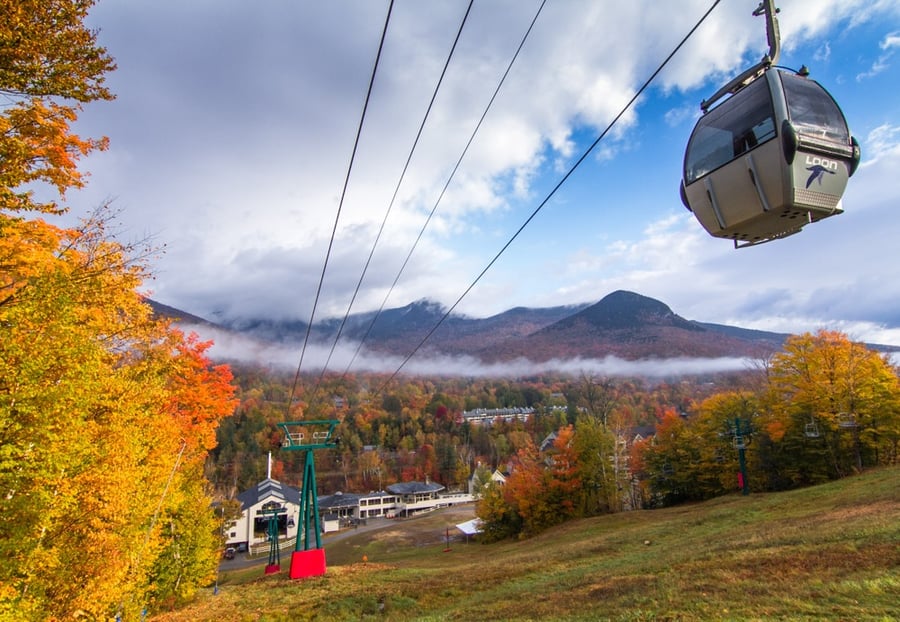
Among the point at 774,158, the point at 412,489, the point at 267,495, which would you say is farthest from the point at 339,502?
the point at 774,158

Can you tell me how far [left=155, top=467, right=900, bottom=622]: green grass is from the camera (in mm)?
7875

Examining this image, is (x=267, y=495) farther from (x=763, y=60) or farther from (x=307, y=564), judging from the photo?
(x=763, y=60)

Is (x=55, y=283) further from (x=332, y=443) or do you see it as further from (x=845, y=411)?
(x=845, y=411)

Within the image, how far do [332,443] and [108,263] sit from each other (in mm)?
17123

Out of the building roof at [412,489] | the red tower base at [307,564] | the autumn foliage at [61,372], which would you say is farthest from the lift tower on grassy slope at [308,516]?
the building roof at [412,489]

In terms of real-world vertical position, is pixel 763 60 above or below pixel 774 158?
above

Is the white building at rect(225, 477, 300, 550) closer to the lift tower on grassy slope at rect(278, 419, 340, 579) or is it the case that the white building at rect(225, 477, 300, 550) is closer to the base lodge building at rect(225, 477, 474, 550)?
the base lodge building at rect(225, 477, 474, 550)


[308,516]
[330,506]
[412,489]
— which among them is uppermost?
[308,516]

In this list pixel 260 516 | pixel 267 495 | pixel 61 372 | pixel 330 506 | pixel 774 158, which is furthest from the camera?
pixel 330 506

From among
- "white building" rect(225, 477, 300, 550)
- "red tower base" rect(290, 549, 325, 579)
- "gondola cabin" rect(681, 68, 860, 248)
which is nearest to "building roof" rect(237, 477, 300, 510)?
"white building" rect(225, 477, 300, 550)

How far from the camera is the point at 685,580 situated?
1027 centimetres

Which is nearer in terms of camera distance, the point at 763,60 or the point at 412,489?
the point at 763,60

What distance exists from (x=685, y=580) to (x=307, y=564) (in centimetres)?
1845

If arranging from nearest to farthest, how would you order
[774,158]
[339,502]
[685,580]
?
[774,158]
[685,580]
[339,502]
